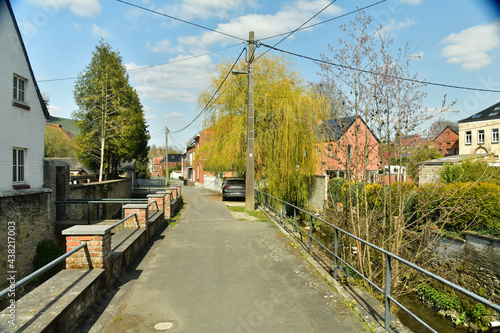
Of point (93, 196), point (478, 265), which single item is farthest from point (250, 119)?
point (93, 196)

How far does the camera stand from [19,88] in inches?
459

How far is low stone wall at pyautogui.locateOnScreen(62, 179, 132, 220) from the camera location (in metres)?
13.1

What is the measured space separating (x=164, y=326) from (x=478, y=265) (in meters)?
8.24

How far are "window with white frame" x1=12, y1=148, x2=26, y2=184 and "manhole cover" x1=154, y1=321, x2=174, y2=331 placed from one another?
34.2 ft

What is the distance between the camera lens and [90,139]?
22609mm

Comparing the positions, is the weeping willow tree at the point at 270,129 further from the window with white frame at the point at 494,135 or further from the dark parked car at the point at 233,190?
the window with white frame at the point at 494,135

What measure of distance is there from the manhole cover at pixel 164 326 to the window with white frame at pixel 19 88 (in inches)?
450

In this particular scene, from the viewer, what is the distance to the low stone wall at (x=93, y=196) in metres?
13.1

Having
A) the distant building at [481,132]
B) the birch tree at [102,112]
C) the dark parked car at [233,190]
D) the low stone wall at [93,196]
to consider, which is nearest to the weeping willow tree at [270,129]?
the dark parked car at [233,190]

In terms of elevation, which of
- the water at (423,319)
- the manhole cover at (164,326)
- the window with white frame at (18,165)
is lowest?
the water at (423,319)

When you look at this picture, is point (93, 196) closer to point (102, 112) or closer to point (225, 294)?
point (102, 112)

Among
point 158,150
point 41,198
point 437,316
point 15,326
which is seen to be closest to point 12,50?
point 41,198

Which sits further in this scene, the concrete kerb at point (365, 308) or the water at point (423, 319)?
the water at point (423, 319)

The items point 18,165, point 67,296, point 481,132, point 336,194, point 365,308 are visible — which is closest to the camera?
point 67,296
